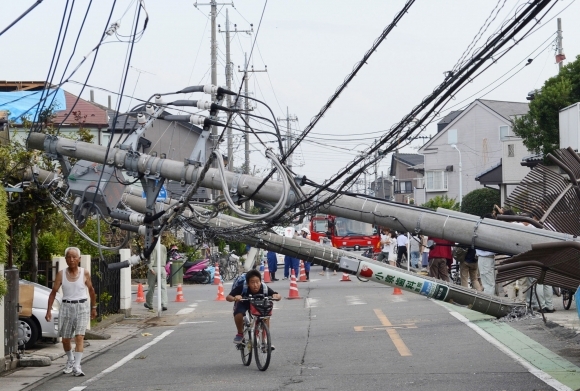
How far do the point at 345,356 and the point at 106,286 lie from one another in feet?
28.0

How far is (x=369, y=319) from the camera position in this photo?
63.8 feet

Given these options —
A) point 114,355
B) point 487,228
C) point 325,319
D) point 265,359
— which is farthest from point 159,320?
point 487,228

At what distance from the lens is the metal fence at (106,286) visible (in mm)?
19922

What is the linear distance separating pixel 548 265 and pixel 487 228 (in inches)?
86.0

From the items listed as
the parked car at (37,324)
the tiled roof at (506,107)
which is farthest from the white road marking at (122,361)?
the tiled roof at (506,107)

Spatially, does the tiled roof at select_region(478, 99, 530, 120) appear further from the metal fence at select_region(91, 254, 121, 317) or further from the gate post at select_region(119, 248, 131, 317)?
the metal fence at select_region(91, 254, 121, 317)

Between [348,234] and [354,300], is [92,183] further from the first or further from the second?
[348,234]

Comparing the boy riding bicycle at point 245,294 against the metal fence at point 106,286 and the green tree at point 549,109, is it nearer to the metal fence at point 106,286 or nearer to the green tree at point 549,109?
the metal fence at point 106,286

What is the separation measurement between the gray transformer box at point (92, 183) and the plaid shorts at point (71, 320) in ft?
11.1

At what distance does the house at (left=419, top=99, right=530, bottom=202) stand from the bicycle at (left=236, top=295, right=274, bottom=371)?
4610 centimetres

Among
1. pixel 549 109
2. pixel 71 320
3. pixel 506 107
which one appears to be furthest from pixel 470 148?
pixel 71 320

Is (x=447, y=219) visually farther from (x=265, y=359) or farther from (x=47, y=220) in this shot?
(x=47, y=220)

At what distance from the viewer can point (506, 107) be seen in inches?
2502

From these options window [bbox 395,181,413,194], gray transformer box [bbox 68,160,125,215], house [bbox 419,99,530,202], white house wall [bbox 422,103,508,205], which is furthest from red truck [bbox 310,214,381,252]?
gray transformer box [bbox 68,160,125,215]
